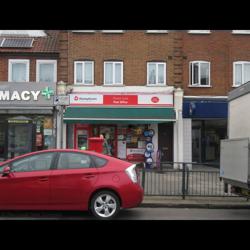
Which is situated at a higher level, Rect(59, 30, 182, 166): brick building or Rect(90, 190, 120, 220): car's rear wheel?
Rect(59, 30, 182, 166): brick building

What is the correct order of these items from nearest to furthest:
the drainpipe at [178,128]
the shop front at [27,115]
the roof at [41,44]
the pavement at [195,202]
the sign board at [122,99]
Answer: the pavement at [195,202]
the shop front at [27,115]
the sign board at [122,99]
the drainpipe at [178,128]
the roof at [41,44]

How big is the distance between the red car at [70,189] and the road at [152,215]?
363 mm

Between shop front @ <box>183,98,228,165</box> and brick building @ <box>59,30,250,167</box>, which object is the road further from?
shop front @ <box>183,98,228,165</box>

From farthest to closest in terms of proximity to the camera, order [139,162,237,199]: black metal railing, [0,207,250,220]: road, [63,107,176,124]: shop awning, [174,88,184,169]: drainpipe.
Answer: [174,88,184,169]: drainpipe
[63,107,176,124]: shop awning
[139,162,237,199]: black metal railing
[0,207,250,220]: road

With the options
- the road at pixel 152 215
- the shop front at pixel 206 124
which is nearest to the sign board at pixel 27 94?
the shop front at pixel 206 124

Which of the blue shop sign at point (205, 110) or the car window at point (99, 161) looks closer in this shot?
the car window at point (99, 161)

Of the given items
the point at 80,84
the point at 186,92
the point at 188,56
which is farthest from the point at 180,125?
the point at 80,84

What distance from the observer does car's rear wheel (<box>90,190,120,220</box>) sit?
10.3m

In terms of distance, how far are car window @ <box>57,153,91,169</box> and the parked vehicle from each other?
129 inches

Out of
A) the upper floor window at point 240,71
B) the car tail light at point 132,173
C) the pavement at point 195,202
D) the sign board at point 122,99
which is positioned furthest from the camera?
the upper floor window at point 240,71

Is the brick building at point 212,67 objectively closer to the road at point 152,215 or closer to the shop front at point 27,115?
the shop front at point 27,115

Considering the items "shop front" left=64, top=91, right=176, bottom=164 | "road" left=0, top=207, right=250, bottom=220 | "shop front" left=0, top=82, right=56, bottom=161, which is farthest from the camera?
"shop front" left=0, top=82, right=56, bottom=161

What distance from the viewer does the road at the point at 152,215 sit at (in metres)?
10.6

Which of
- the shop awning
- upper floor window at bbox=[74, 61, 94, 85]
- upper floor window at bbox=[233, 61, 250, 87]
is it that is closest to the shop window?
the shop awning
